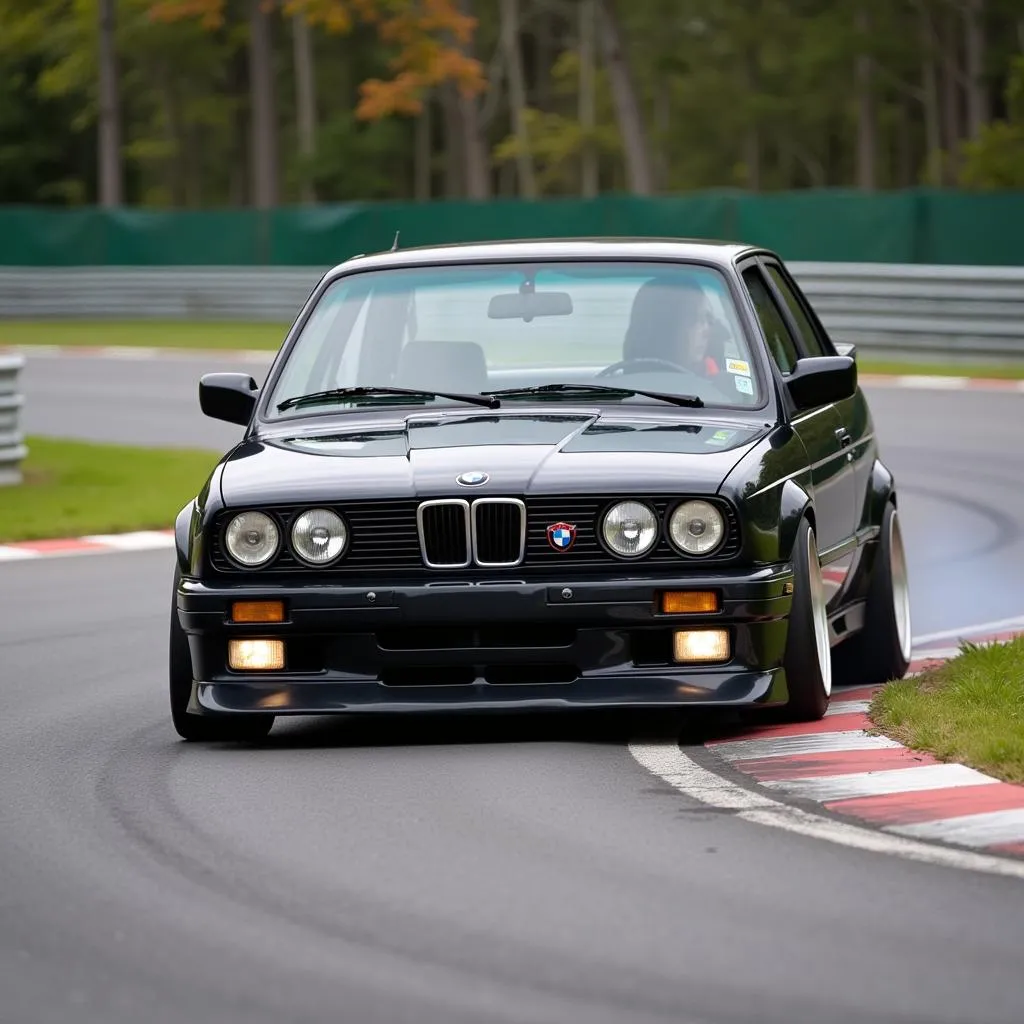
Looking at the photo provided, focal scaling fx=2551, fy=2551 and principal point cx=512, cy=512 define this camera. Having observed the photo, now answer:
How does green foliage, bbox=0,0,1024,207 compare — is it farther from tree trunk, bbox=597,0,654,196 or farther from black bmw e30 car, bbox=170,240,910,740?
black bmw e30 car, bbox=170,240,910,740

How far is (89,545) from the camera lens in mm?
14711

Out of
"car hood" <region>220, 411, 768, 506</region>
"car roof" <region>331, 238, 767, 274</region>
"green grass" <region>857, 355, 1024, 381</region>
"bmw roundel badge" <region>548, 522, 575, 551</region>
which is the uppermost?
"car roof" <region>331, 238, 767, 274</region>

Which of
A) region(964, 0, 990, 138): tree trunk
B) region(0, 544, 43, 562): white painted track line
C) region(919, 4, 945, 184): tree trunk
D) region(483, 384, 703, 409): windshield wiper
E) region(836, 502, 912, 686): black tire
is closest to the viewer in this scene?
region(483, 384, 703, 409): windshield wiper

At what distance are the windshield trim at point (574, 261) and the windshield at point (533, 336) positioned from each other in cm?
2

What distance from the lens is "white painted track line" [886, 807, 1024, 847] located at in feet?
19.4

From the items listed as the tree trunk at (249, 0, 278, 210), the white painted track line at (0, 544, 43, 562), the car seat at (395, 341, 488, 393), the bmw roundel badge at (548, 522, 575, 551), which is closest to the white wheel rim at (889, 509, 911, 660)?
the car seat at (395, 341, 488, 393)

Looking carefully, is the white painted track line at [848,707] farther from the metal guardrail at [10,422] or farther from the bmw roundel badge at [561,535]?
the metal guardrail at [10,422]

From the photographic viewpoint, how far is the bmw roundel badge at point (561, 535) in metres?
7.14

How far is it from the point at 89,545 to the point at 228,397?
6.49m

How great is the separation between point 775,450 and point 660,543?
64cm

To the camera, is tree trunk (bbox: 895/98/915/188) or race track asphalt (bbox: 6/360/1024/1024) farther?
tree trunk (bbox: 895/98/915/188)

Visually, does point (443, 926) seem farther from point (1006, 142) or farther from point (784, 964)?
point (1006, 142)

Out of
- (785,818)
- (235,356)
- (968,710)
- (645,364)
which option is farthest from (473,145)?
(785,818)

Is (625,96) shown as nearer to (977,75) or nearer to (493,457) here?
(977,75)
